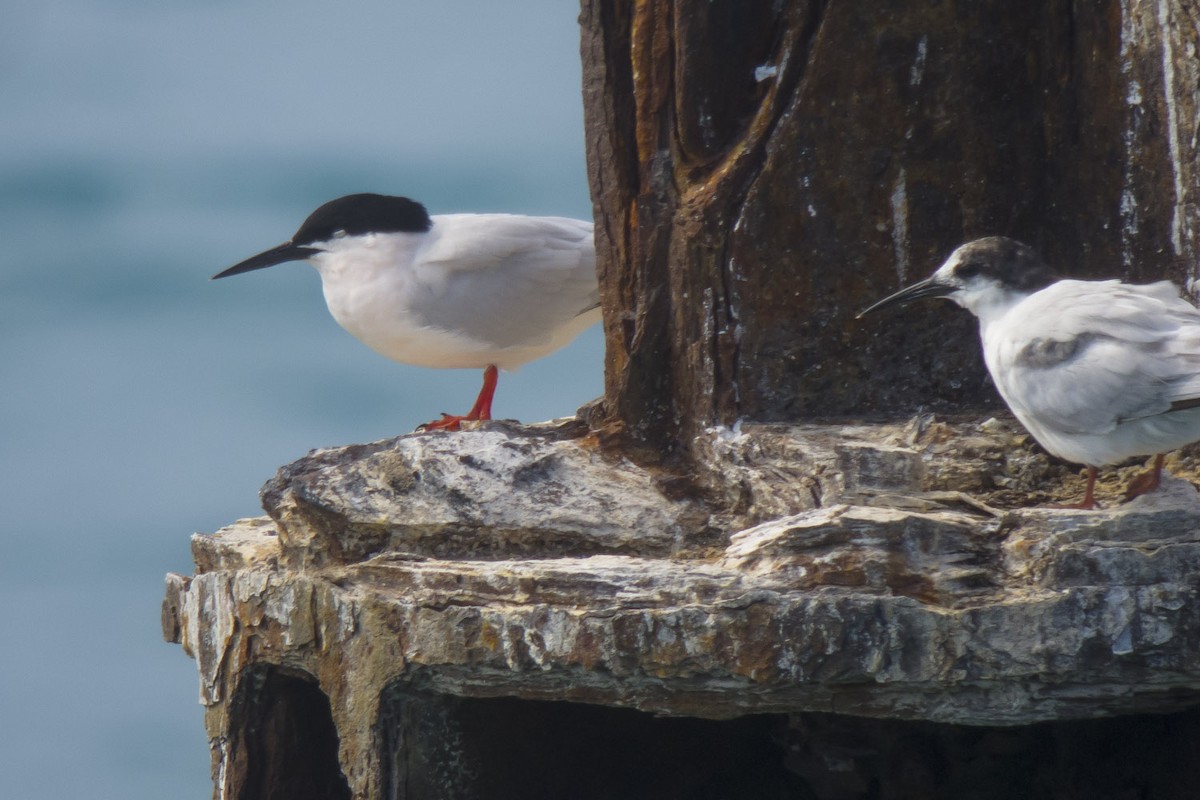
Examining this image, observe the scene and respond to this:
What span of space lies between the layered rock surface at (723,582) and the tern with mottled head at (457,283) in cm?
133

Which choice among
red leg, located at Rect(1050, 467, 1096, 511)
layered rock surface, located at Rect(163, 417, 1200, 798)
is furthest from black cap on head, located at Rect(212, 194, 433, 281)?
red leg, located at Rect(1050, 467, 1096, 511)

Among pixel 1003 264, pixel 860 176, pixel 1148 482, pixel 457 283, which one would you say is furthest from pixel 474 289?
pixel 1148 482

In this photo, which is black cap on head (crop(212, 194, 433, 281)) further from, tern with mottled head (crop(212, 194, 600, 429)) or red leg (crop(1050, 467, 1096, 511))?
red leg (crop(1050, 467, 1096, 511))

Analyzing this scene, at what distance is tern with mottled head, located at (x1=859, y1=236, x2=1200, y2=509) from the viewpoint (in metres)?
4.16

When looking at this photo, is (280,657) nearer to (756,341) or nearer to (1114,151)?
(756,341)

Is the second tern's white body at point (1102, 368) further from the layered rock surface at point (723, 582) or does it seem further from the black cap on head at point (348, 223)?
the black cap on head at point (348, 223)

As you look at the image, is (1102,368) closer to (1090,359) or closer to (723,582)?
(1090,359)

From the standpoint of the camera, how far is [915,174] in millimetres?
5117

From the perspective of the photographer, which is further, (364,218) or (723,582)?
(364,218)

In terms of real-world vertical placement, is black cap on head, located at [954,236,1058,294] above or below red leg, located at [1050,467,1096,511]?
above

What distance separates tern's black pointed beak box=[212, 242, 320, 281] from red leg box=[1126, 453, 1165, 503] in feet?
13.8

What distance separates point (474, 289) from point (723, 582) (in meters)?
2.76

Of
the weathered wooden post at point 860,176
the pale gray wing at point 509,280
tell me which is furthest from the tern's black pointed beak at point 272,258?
the weathered wooden post at point 860,176

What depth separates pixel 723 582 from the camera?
14.3ft
